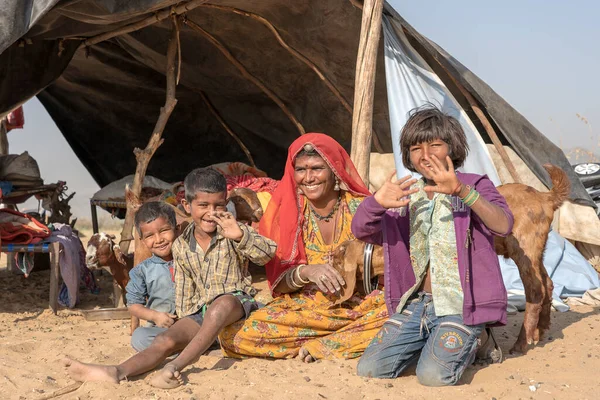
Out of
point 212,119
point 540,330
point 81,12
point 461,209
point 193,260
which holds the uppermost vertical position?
point 81,12

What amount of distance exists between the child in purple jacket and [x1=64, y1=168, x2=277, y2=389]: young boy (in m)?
0.64

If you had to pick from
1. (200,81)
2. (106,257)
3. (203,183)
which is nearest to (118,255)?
(106,257)

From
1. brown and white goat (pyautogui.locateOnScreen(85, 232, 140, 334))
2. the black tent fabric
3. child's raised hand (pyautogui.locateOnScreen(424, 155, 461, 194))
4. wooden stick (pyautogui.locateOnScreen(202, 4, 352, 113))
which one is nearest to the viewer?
child's raised hand (pyautogui.locateOnScreen(424, 155, 461, 194))

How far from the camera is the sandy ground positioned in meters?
2.98

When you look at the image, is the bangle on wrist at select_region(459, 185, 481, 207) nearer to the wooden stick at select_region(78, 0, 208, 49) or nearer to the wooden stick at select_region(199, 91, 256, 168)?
the wooden stick at select_region(78, 0, 208, 49)

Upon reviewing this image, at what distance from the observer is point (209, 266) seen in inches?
144

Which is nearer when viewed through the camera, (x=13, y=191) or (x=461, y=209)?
(x=461, y=209)

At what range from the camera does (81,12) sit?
15.9 ft

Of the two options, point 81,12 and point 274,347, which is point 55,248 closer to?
point 81,12

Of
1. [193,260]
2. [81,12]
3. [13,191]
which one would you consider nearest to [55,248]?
[13,191]

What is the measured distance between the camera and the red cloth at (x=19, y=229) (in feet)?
17.6

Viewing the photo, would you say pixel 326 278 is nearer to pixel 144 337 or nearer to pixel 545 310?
pixel 144 337

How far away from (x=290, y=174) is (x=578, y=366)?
1863 millimetres

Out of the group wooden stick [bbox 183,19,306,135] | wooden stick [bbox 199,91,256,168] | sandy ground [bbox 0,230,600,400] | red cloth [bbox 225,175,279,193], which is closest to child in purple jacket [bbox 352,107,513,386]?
sandy ground [bbox 0,230,600,400]
